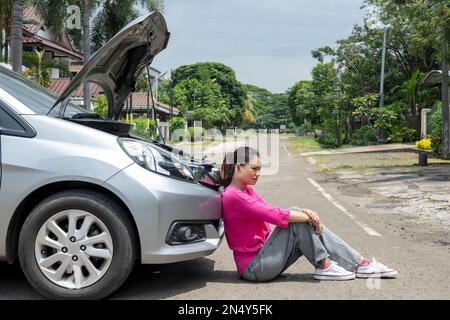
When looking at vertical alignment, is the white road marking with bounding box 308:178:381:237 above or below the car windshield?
below

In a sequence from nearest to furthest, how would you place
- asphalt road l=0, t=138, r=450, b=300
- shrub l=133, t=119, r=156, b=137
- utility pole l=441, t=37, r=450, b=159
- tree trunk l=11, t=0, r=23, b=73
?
asphalt road l=0, t=138, r=450, b=300, shrub l=133, t=119, r=156, b=137, tree trunk l=11, t=0, r=23, b=73, utility pole l=441, t=37, r=450, b=159

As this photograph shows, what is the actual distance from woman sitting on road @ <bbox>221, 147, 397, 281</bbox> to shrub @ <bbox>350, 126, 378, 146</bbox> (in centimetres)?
3276

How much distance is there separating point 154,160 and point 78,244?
2.61 feet

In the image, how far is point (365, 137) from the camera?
122 feet

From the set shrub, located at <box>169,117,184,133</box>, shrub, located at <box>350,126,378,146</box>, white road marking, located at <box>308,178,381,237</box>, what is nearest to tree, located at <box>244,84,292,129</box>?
shrub, located at <box>169,117,184,133</box>

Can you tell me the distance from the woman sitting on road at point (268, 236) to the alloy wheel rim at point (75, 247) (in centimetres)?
105

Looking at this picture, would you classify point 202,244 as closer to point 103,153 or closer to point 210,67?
point 103,153

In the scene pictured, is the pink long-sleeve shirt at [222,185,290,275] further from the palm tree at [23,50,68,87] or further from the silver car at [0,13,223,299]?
the palm tree at [23,50,68,87]

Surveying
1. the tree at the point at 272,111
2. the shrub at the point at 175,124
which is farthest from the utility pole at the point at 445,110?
the tree at the point at 272,111

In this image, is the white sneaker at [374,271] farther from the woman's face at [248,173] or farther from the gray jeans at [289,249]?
the woman's face at [248,173]

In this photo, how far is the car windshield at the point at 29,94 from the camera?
4219 mm

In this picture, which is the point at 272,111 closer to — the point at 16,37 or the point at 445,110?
the point at 445,110

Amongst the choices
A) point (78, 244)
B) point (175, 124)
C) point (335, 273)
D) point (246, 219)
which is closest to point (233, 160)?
point (246, 219)

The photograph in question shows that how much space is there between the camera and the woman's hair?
4.42 metres
